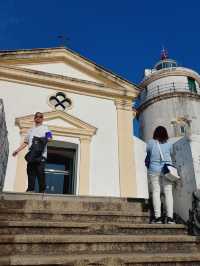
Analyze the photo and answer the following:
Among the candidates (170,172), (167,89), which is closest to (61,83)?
(170,172)

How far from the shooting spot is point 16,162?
914 cm

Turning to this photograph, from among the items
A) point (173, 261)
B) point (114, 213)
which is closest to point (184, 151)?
point (114, 213)

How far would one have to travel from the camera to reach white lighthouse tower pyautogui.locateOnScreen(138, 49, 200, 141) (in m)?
24.1

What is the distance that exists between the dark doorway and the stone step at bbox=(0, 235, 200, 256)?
6.43m

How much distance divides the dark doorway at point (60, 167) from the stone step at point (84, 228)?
603cm

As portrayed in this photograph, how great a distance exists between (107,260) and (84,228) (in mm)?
905

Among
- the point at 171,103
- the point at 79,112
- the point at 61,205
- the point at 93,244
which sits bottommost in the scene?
the point at 93,244

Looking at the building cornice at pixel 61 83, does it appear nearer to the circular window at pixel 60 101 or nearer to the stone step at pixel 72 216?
the circular window at pixel 60 101

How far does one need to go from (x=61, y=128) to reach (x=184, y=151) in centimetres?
603

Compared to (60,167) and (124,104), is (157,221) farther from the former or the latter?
(124,104)

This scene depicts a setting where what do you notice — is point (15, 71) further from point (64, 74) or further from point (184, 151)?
point (184, 151)

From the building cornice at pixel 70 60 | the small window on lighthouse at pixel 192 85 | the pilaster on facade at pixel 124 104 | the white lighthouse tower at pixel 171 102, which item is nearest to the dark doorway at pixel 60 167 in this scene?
the pilaster on facade at pixel 124 104

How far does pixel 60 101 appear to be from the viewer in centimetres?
1076

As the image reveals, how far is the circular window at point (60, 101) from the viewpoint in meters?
10.6
